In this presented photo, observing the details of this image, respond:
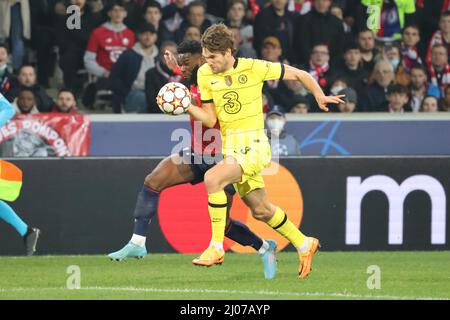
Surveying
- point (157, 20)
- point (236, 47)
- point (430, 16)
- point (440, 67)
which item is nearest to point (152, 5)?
point (157, 20)

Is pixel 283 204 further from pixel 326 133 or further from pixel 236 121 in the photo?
pixel 236 121

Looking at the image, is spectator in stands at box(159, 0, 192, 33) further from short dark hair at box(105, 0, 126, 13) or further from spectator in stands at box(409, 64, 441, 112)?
spectator in stands at box(409, 64, 441, 112)

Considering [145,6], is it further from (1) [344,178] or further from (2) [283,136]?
(1) [344,178]

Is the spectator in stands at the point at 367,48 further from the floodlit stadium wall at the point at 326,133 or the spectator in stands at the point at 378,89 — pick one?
the floodlit stadium wall at the point at 326,133

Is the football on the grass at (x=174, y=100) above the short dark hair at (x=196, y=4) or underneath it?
Answer: underneath

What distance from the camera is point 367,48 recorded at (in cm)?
1703

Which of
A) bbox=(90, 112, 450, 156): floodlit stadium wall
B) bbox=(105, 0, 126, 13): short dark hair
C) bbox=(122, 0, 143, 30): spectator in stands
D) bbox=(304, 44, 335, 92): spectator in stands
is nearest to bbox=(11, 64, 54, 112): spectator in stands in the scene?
bbox=(90, 112, 450, 156): floodlit stadium wall

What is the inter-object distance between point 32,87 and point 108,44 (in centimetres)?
121

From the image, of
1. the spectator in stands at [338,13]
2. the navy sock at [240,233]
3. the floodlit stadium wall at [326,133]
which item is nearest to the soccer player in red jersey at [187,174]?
the navy sock at [240,233]

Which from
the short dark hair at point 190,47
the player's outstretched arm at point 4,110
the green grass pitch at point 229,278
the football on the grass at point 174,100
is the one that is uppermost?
the short dark hair at point 190,47

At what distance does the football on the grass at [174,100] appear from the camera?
10633mm

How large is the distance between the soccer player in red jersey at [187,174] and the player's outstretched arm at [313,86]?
2.88ft

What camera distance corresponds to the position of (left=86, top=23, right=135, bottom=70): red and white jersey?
1655 cm

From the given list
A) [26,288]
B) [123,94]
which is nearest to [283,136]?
[123,94]
